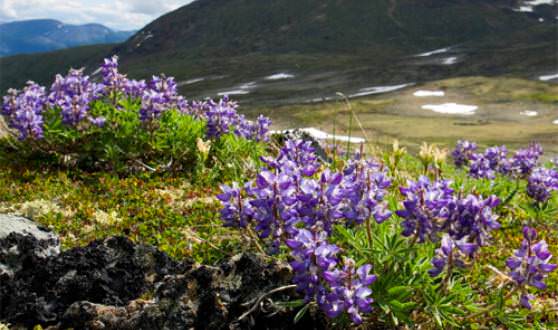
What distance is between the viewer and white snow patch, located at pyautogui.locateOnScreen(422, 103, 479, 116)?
187ft

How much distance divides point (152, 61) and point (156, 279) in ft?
565

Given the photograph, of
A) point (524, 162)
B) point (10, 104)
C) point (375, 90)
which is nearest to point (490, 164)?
point (524, 162)

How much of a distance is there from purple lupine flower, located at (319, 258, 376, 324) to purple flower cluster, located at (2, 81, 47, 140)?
683cm

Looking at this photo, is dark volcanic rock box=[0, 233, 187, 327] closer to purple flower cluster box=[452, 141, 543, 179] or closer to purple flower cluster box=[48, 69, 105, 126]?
purple flower cluster box=[48, 69, 105, 126]

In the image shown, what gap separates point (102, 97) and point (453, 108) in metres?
54.9

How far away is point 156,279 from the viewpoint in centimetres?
459

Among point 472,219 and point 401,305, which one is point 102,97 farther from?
point 472,219

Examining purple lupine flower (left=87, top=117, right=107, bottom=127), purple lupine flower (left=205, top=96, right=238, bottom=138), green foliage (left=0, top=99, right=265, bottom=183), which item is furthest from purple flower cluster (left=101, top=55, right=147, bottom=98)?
purple lupine flower (left=205, top=96, right=238, bottom=138)

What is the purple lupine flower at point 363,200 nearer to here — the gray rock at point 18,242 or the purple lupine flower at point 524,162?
the gray rock at point 18,242

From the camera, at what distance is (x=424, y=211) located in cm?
316

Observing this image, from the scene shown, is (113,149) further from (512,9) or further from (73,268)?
(512,9)

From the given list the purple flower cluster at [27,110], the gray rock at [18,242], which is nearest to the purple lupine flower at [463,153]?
the purple flower cluster at [27,110]

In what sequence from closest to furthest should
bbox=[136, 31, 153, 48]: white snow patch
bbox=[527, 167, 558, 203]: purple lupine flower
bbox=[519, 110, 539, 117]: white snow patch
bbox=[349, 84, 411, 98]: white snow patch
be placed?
1. bbox=[527, 167, 558, 203]: purple lupine flower
2. bbox=[519, 110, 539, 117]: white snow patch
3. bbox=[349, 84, 411, 98]: white snow patch
4. bbox=[136, 31, 153, 48]: white snow patch

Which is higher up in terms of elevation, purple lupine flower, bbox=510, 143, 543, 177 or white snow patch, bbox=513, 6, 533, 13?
white snow patch, bbox=513, 6, 533, 13
